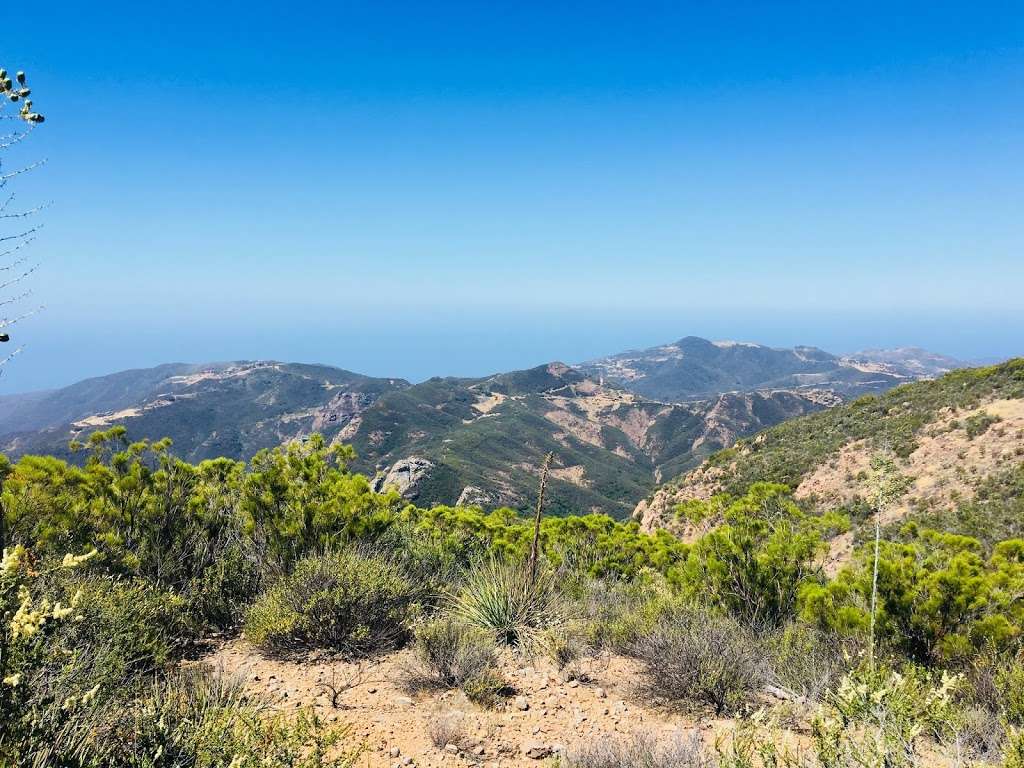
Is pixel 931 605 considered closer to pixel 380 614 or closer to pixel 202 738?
pixel 380 614

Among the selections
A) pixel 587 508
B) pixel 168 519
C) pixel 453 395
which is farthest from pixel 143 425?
pixel 168 519

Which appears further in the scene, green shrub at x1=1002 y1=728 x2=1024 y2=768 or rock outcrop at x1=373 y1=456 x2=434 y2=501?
rock outcrop at x1=373 y1=456 x2=434 y2=501

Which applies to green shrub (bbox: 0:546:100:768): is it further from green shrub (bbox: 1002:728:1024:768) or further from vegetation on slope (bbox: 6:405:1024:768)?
green shrub (bbox: 1002:728:1024:768)

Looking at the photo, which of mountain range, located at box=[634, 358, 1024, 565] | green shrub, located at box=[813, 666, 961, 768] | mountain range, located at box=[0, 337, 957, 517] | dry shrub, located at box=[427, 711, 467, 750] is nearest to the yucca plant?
dry shrub, located at box=[427, 711, 467, 750]

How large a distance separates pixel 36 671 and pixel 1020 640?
8.23m

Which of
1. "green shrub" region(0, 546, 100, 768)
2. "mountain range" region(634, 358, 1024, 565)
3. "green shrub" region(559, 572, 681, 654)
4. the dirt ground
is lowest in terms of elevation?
"mountain range" region(634, 358, 1024, 565)

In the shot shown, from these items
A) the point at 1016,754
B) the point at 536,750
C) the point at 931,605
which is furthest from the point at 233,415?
the point at 1016,754

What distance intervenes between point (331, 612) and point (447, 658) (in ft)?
4.82

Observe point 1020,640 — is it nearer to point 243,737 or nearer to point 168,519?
point 243,737

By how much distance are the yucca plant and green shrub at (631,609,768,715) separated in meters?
1.28

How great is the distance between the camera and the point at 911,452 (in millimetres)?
25125

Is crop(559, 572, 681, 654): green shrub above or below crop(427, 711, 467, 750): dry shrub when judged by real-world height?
below

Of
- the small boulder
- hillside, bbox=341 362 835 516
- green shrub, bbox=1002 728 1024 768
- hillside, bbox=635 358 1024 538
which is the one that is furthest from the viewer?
hillside, bbox=341 362 835 516

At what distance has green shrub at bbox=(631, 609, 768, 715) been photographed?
16.0 ft
